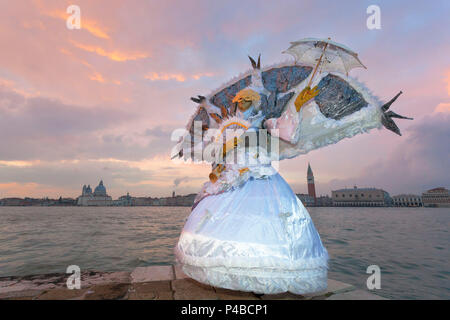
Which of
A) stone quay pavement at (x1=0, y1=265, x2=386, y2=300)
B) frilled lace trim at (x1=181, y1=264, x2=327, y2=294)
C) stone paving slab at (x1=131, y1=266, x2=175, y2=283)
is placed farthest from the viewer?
stone paving slab at (x1=131, y1=266, x2=175, y2=283)

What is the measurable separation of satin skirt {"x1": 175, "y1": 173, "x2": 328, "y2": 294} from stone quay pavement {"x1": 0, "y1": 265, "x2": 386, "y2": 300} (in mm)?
321

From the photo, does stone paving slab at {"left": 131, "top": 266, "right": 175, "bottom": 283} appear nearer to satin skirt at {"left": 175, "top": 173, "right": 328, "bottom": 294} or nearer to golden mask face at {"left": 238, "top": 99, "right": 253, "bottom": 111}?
satin skirt at {"left": 175, "top": 173, "right": 328, "bottom": 294}

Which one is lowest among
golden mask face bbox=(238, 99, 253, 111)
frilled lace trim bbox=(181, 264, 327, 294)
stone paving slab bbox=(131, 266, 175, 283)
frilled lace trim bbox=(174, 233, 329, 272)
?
stone paving slab bbox=(131, 266, 175, 283)

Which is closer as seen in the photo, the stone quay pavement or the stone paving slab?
the stone quay pavement

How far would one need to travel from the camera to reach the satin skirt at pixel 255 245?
2027mm

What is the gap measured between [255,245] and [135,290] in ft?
5.12

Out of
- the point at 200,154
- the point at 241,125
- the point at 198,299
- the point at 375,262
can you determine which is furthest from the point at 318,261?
the point at 375,262

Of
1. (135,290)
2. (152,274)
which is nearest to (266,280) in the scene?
(135,290)

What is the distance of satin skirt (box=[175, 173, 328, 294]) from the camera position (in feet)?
6.65

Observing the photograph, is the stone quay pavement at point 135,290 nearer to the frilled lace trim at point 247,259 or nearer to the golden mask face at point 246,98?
the frilled lace trim at point 247,259

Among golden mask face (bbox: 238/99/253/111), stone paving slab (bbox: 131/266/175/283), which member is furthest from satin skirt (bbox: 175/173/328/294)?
golden mask face (bbox: 238/99/253/111)

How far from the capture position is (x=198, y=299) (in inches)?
87.0

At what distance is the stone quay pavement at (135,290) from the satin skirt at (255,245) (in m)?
0.32
